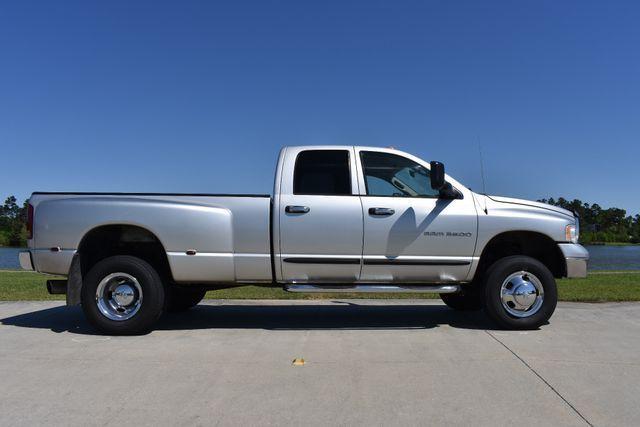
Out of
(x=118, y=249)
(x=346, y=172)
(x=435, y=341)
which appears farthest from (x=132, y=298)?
(x=435, y=341)

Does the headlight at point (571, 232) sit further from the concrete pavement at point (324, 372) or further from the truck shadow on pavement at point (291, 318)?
the truck shadow on pavement at point (291, 318)

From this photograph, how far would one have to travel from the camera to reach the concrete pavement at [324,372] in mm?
3537

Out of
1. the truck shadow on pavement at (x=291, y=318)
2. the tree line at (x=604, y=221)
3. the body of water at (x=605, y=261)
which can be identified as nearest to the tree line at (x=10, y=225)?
the tree line at (x=604, y=221)

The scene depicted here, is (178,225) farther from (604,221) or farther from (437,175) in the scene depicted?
(604,221)

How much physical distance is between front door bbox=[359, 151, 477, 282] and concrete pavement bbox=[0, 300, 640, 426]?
686mm

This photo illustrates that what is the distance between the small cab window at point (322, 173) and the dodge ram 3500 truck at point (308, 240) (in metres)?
0.02

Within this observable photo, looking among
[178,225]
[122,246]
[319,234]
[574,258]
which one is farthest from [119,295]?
[574,258]

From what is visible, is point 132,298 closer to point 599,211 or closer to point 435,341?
point 435,341

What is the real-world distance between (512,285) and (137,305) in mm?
4228

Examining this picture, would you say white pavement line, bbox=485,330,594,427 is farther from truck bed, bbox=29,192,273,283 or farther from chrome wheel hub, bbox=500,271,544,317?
truck bed, bbox=29,192,273,283

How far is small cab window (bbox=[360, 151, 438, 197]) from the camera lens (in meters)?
6.16

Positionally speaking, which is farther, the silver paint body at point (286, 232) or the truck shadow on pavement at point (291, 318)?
the truck shadow on pavement at point (291, 318)

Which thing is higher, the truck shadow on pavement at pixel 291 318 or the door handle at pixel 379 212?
the door handle at pixel 379 212

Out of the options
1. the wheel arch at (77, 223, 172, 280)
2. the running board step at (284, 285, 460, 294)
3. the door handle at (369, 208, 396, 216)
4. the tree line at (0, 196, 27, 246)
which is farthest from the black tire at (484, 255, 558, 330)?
the tree line at (0, 196, 27, 246)
